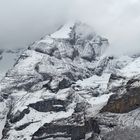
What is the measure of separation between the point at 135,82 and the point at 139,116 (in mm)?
21474

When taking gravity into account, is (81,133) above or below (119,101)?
below

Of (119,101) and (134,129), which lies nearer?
(134,129)

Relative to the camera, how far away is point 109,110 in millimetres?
168750

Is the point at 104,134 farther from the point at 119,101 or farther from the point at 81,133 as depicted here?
the point at 81,133

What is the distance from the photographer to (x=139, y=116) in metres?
161

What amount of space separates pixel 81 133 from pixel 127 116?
2770cm

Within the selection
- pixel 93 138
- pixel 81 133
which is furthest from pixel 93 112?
pixel 93 138

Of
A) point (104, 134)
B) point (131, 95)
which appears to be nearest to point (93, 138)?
point (104, 134)

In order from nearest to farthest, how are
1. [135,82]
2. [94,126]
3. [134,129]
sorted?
[134,129], [94,126], [135,82]

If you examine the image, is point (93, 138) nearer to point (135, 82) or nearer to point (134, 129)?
point (134, 129)

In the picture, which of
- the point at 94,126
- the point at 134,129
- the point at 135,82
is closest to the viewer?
the point at 134,129

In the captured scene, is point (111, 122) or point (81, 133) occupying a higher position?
point (111, 122)

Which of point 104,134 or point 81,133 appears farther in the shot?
point 81,133

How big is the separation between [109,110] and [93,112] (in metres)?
16.2
